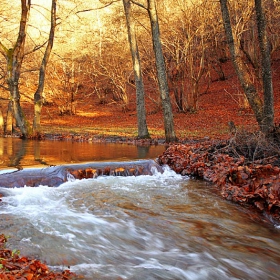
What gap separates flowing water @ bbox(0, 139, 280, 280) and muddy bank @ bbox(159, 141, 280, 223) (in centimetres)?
27

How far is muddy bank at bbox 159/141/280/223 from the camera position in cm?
599

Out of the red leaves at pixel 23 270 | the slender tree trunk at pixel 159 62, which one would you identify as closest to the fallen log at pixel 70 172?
the red leaves at pixel 23 270

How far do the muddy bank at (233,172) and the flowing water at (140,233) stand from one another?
272mm

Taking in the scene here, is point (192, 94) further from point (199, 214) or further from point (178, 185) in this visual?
point (199, 214)

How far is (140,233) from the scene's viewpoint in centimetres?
495

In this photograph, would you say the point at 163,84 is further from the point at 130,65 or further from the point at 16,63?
the point at 130,65

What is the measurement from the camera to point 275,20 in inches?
993

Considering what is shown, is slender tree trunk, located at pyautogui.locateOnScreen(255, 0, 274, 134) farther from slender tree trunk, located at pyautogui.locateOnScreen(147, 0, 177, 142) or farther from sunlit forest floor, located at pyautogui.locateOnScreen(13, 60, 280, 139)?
sunlit forest floor, located at pyautogui.locateOnScreen(13, 60, 280, 139)

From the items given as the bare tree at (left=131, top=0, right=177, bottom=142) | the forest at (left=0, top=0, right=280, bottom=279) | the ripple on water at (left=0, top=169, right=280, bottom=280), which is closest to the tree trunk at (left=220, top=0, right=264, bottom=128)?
the forest at (left=0, top=0, right=280, bottom=279)

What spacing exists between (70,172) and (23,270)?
5152mm

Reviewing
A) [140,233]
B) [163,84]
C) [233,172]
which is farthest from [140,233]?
[163,84]

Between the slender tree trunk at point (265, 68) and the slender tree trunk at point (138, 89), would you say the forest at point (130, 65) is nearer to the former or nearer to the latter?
the slender tree trunk at point (138, 89)

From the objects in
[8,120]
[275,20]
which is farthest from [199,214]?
[275,20]

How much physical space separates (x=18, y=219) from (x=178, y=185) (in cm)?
388
